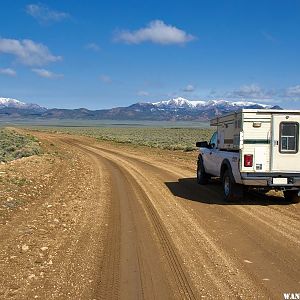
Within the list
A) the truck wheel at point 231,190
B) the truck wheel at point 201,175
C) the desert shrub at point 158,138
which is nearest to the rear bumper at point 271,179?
the truck wheel at point 231,190

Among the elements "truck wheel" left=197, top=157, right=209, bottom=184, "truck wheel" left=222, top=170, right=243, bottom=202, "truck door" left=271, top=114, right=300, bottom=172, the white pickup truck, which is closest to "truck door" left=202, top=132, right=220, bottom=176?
"truck wheel" left=197, top=157, right=209, bottom=184

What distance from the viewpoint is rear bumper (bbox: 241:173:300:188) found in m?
11.1

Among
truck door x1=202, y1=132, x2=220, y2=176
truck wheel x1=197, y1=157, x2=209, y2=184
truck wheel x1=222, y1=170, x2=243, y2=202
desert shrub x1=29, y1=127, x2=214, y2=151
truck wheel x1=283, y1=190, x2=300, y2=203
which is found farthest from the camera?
desert shrub x1=29, y1=127, x2=214, y2=151

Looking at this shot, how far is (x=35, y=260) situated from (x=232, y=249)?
10.0ft

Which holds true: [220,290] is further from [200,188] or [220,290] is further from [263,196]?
[200,188]

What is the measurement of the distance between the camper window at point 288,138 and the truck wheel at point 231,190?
141 centimetres

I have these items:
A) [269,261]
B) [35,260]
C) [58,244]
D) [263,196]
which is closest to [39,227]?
[58,244]

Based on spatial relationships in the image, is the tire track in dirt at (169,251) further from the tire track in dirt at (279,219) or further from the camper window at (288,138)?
the camper window at (288,138)

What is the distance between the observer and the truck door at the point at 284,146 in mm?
11125

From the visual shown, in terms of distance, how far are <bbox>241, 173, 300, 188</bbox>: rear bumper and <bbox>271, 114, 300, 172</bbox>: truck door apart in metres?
0.14

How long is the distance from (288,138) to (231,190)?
1898 mm

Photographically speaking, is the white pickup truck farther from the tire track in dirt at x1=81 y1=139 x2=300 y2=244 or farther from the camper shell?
the tire track in dirt at x1=81 y1=139 x2=300 y2=244

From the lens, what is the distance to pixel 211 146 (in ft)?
48.1

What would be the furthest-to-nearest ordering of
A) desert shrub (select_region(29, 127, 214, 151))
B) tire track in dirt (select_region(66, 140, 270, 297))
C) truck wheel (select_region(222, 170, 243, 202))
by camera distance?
desert shrub (select_region(29, 127, 214, 151)) → truck wheel (select_region(222, 170, 243, 202)) → tire track in dirt (select_region(66, 140, 270, 297))
